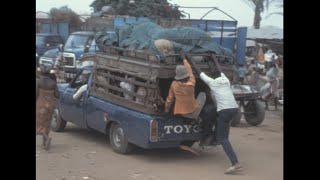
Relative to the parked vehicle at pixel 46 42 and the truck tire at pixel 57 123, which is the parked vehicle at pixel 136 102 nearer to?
the truck tire at pixel 57 123

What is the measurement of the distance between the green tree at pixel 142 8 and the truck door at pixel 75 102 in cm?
1549

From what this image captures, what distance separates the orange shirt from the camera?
26.7 ft

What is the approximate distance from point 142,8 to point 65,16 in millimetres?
8958

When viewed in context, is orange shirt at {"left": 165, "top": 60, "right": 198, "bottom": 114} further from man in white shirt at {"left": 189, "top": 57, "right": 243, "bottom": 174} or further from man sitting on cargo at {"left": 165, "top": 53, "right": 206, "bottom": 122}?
man in white shirt at {"left": 189, "top": 57, "right": 243, "bottom": 174}

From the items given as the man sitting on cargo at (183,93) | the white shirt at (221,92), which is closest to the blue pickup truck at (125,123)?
the man sitting on cargo at (183,93)

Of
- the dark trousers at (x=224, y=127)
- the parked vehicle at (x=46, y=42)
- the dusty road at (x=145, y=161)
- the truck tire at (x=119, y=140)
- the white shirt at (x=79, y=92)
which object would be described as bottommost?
the dusty road at (x=145, y=161)

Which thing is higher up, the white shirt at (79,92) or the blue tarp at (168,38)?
the blue tarp at (168,38)

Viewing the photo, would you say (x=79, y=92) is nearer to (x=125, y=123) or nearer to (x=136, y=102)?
(x=125, y=123)

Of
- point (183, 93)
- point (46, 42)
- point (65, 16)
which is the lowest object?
point (183, 93)

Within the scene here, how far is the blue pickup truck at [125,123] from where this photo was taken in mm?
8320

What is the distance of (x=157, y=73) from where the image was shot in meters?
8.32

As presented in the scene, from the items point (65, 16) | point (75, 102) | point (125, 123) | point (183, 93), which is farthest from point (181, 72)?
point (65, 16)

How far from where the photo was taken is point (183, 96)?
8156mm
